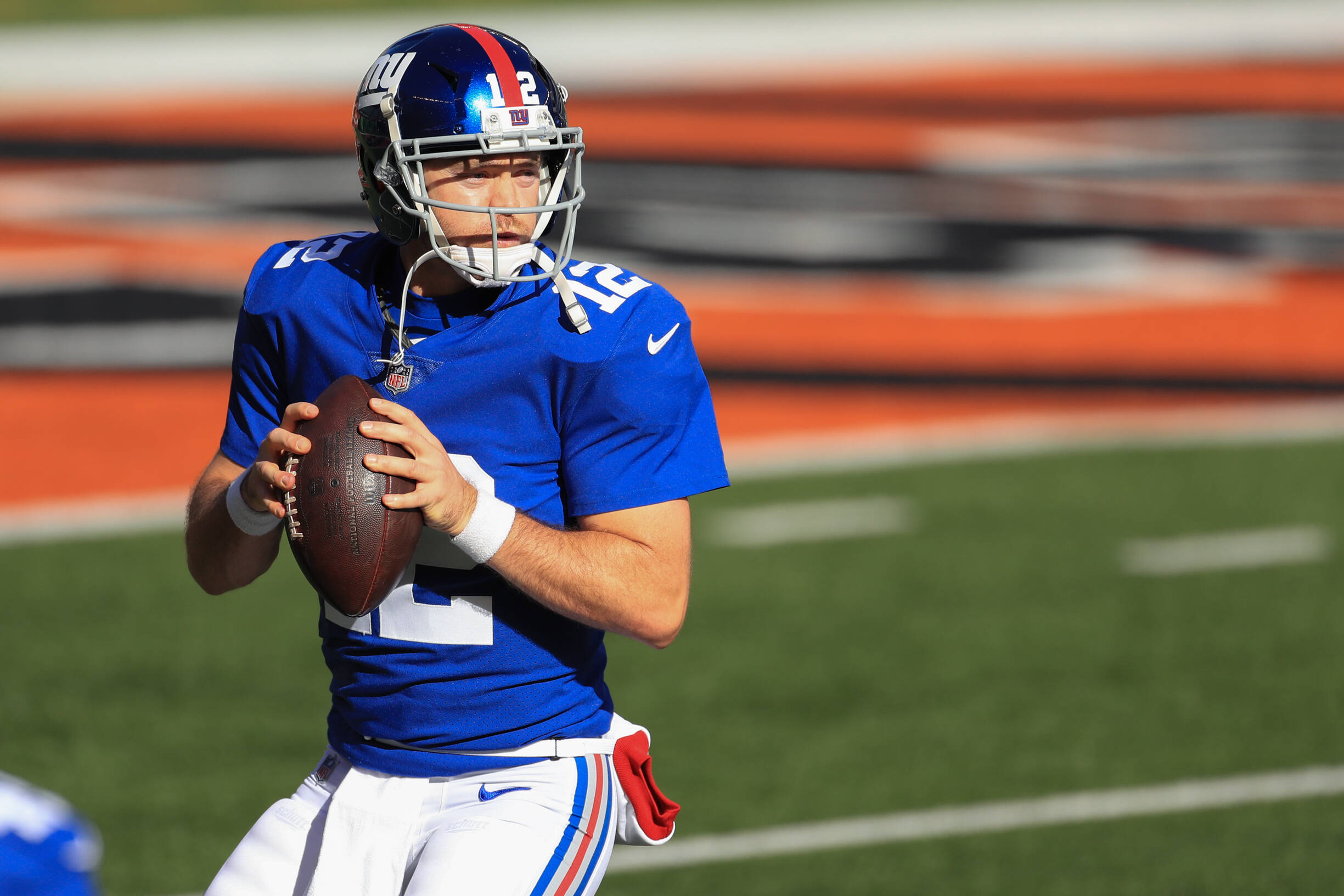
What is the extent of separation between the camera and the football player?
2.98 metres

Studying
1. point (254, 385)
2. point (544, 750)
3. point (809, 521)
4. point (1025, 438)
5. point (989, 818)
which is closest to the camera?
point (544, 750)

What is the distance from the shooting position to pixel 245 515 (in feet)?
9.98

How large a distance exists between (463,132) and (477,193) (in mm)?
111

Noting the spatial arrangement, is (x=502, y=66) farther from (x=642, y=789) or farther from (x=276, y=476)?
(x=642, y=789)

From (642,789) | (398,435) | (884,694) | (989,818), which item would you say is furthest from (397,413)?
(884,694)

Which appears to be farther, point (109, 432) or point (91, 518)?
point (109, 432)

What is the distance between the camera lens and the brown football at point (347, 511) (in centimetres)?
285

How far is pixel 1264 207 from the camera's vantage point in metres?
13.9

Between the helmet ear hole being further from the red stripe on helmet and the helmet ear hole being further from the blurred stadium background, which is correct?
the blurred stadium background

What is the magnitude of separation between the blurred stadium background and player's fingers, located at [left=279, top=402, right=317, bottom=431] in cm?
256

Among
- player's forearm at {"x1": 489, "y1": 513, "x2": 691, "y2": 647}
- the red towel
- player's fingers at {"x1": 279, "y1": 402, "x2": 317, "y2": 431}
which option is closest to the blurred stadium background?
the red towel

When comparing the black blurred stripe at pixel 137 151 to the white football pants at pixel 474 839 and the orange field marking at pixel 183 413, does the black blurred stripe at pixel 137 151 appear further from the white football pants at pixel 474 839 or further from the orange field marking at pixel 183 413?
the white football pants at pixel 474 839

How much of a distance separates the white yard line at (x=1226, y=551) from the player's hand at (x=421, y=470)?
523cm

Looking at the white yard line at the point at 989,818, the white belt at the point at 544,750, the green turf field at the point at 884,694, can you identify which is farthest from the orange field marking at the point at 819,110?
the white belt at the point at 544,750
